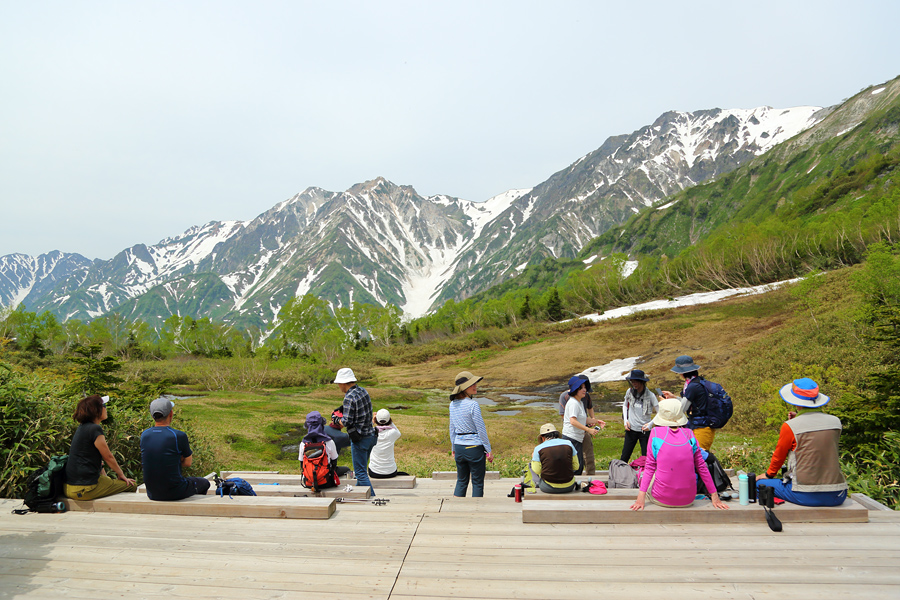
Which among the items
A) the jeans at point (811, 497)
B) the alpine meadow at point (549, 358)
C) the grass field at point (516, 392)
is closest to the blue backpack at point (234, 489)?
the alpine meadow at point (549, 358)

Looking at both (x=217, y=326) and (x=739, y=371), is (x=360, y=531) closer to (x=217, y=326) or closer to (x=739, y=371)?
(x=739, y=371)

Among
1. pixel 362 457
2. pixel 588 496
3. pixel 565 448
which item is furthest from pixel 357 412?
pixel 588 496

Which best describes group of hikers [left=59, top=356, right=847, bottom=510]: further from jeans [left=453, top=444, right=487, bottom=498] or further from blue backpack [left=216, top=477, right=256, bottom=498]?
blue backpack [left=216, top=477, right=256, bottom=498]

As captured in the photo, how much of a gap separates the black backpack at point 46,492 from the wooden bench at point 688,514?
5707mm

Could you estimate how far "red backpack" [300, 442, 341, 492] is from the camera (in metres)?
6.56

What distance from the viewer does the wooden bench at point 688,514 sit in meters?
4.71

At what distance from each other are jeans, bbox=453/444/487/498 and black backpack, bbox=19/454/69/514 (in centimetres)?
502

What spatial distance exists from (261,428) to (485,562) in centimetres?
1984

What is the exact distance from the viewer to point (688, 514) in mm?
4832

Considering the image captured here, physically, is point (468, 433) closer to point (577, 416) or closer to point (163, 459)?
point (577, 416)

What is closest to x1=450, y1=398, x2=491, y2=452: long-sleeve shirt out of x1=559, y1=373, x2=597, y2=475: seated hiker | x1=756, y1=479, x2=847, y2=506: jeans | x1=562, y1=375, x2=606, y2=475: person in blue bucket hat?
x1=562, y1=375, x2=606, y2=475: person in blue bucket hat

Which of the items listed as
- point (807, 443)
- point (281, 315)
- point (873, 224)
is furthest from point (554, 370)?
point (281, 315)

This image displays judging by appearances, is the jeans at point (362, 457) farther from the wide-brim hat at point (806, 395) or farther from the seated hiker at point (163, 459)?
the wide-brim hat at point (806, 395)

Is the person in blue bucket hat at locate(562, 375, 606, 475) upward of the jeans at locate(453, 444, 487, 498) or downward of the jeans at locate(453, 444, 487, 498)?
upward
